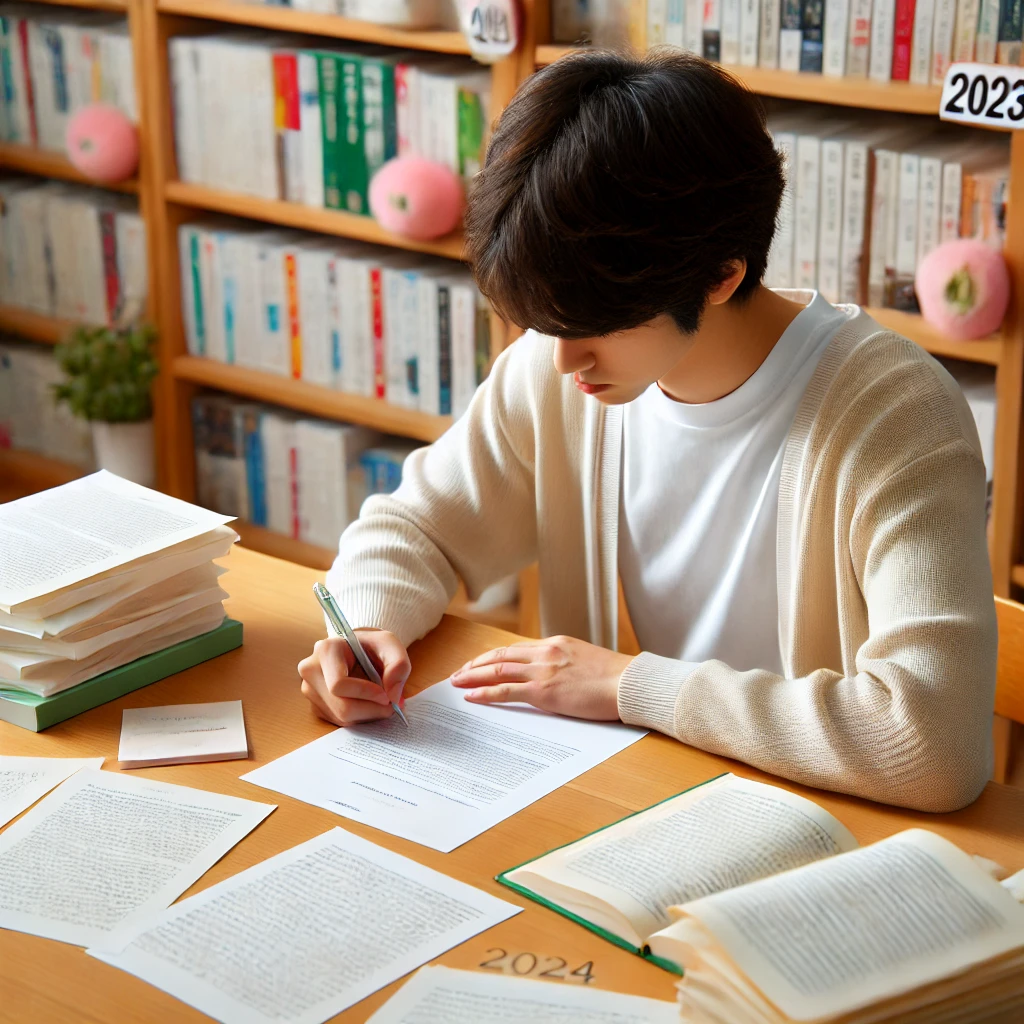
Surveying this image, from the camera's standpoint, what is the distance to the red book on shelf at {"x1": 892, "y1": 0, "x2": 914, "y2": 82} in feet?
6.21

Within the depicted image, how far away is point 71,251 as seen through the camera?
302cm

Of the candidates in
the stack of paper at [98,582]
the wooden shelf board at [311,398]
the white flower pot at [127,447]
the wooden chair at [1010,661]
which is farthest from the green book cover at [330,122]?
the wooden chair at [1010,661]

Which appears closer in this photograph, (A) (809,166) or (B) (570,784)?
(B) (570,784)

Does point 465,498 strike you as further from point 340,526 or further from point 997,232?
point 340,526

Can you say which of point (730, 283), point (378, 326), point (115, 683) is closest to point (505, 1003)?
point (115, 683)

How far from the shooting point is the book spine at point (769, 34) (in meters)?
2.01

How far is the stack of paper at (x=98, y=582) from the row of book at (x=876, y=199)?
1004 mm

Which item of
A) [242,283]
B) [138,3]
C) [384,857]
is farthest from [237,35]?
[384,857]

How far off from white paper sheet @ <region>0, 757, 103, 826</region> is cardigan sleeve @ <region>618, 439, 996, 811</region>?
0.48m

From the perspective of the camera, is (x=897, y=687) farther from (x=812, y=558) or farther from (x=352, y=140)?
(x=352, y=140)

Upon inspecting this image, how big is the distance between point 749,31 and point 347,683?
1.27m

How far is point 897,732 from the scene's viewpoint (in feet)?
3.73

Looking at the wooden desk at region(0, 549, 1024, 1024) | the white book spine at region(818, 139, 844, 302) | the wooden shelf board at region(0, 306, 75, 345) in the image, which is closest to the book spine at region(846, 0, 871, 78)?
the white book spine at region(818, 139, 844, 302)

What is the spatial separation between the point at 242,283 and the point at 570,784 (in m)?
1.84
